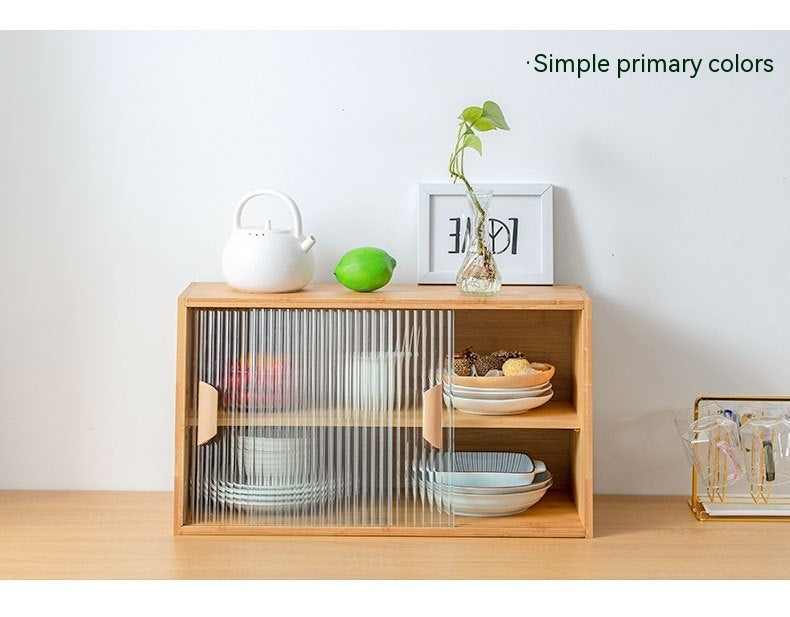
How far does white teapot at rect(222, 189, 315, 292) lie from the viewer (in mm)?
1923

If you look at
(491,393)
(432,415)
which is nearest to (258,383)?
(432,415)

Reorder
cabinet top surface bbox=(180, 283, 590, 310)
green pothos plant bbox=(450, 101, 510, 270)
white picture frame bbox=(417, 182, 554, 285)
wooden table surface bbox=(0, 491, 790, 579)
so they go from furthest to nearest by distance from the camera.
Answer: white picture frame bbox=(417, 182, 554, 285), green pothos plant bbox=(450, 101, 510, 270), cabinet top surface bbox=(180, 283, 590, 310), wooden table surface bbox=(0, 491, 790, 579)

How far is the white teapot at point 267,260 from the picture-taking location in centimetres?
192

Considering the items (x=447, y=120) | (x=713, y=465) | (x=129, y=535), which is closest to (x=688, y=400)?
(x=713, y=465)

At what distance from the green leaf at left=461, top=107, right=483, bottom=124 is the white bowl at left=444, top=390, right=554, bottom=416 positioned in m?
0.55

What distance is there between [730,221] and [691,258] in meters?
0.11

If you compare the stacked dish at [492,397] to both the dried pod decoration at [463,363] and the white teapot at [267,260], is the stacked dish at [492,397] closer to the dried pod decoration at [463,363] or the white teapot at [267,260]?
the dried pod decoration at [463,363]

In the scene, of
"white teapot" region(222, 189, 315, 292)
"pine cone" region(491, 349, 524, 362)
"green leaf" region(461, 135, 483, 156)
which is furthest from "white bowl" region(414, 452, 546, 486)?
"green leaf" region(461, 135, 483, 156)

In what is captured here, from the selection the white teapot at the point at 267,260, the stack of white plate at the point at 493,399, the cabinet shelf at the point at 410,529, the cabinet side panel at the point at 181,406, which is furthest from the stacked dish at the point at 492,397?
the cabinet side panel at the point at 181,406

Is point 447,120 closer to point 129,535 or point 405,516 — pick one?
point 405,516

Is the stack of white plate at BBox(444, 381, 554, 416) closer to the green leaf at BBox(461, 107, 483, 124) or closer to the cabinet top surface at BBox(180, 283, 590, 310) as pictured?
the cabinet top surface at BBox(180, 283, 590, 310)

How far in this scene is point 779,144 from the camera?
Result: 2109mm

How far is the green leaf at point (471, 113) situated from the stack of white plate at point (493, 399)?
52 cm

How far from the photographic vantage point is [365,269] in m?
1.94
